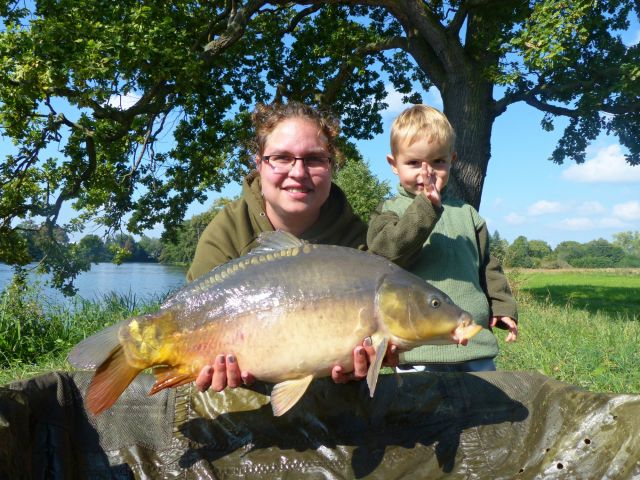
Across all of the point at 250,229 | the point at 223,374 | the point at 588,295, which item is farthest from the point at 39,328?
the point at 588,295

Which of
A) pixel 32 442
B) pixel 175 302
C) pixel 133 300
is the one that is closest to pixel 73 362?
pixel 175 302

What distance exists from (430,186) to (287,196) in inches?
19.6

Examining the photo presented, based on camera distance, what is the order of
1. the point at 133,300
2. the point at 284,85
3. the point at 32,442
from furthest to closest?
the point at 284,85 < the point at 133,300 < the point at 32,442

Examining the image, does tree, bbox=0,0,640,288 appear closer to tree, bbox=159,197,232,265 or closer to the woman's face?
the woman's face

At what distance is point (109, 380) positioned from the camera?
1.60 m

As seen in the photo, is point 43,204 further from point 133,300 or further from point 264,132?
point 264,132

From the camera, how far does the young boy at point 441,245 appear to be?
2.12m

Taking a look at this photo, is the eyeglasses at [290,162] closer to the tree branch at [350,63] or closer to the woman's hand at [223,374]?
the woman's hand at [223,374]

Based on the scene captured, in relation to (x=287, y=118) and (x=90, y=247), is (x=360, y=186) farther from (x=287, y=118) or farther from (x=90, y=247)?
(x=287, y=118)

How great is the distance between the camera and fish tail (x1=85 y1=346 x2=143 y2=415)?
1.60m

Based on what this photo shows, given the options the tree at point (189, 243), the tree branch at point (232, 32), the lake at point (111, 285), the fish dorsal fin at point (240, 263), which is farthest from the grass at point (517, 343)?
the tree at point (189, 243)

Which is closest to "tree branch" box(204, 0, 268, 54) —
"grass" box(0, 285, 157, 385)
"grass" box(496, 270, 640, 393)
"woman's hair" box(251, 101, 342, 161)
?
"grass" box(0, 285, 157, 385)

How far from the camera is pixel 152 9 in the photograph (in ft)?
20.5

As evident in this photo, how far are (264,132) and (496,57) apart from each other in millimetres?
5940
